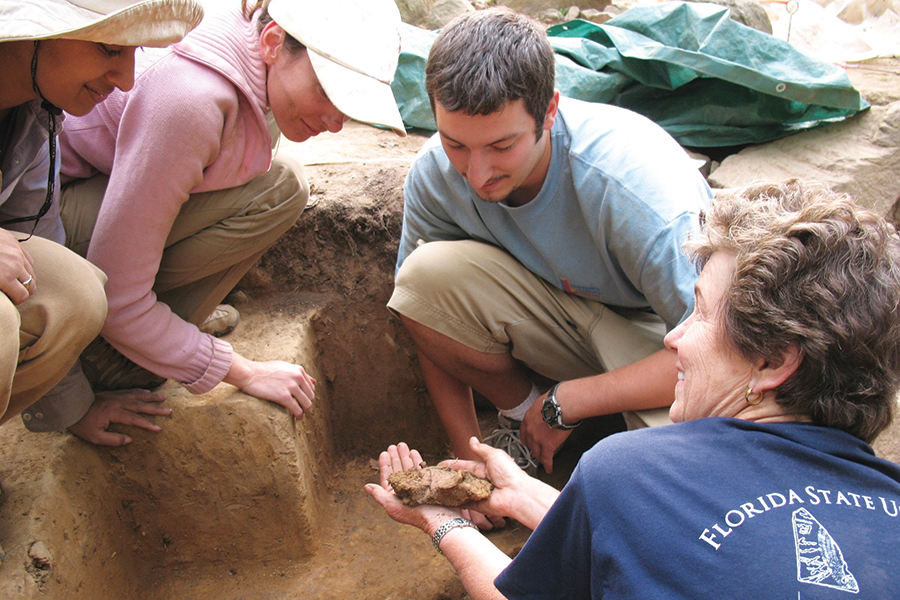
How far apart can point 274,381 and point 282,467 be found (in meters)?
0.29

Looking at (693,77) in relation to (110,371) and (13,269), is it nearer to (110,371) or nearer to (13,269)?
(110,371)

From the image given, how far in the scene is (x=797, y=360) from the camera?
1081 millimetres

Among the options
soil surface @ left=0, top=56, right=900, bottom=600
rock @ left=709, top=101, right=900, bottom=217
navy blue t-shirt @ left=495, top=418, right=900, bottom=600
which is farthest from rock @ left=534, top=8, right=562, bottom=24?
navy blue t-shirt @ left=495, top=418, right=900, bottom=600

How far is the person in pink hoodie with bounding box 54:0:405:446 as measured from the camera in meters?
1.66

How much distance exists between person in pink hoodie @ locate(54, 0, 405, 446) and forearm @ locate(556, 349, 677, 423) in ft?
2.85

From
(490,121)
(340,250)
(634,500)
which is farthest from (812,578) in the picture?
(340,250)

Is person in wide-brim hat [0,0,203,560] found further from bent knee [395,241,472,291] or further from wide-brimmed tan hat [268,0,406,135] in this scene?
bent knee [395,241,472,291]

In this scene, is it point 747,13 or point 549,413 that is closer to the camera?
point 549,413

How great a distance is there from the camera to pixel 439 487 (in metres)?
1.74

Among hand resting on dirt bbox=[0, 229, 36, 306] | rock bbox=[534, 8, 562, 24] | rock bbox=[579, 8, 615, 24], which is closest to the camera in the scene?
hand resting on dirt bbox=[0, 229, 36, 306]

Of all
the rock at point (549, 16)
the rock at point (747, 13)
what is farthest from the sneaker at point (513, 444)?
the rock at point (549, 16)

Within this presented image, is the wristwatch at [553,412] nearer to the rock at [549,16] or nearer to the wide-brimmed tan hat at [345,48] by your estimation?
the wide-brimmed tan hat at [345,48]

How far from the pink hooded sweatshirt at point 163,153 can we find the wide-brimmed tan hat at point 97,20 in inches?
9.7

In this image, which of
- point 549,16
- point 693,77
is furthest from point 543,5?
point 693,77
